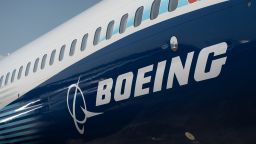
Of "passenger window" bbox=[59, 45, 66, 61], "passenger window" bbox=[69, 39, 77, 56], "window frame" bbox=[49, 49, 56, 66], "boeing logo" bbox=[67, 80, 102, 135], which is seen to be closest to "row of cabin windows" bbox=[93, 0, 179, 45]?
"passenger window" bbox=[69, 39, 77, 56]

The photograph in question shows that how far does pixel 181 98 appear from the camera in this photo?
5949 millimetres

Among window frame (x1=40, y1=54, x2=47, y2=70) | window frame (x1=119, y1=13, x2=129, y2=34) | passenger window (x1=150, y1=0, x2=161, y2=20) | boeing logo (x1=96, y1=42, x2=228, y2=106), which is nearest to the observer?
boeing logo (x1=96, y1=42, x2=228, y2=106)

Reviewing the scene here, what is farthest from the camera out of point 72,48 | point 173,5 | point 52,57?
point 52,57

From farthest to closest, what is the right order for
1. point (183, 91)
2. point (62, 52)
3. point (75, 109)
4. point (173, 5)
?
point (62, 52) → point (75, 109) → point (173, 5) → point (183, 91)

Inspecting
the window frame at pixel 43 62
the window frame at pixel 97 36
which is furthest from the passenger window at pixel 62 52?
the window frame at pixel 97 36

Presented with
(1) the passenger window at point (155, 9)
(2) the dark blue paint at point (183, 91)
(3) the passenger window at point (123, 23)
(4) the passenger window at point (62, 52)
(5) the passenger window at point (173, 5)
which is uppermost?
(4) the passenger window at point (62, 52)

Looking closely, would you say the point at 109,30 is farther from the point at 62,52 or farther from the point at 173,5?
the point at 62,52

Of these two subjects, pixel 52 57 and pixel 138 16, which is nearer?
pixel 138 16

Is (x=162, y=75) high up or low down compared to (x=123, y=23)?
down

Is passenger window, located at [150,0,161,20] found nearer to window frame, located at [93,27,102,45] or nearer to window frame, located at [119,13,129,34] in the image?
window frame, located at [119,13,129,34]

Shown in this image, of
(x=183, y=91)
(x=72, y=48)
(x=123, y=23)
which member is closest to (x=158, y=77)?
(x=183, y=91)

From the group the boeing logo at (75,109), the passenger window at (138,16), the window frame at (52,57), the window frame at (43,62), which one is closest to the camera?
the passenger window at (138,16)

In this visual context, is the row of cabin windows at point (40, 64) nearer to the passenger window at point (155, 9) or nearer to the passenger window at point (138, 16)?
the passenger window at point (138, 16)

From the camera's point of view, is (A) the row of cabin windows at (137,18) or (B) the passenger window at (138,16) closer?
(A) the row of cabin windows at (137,18)
